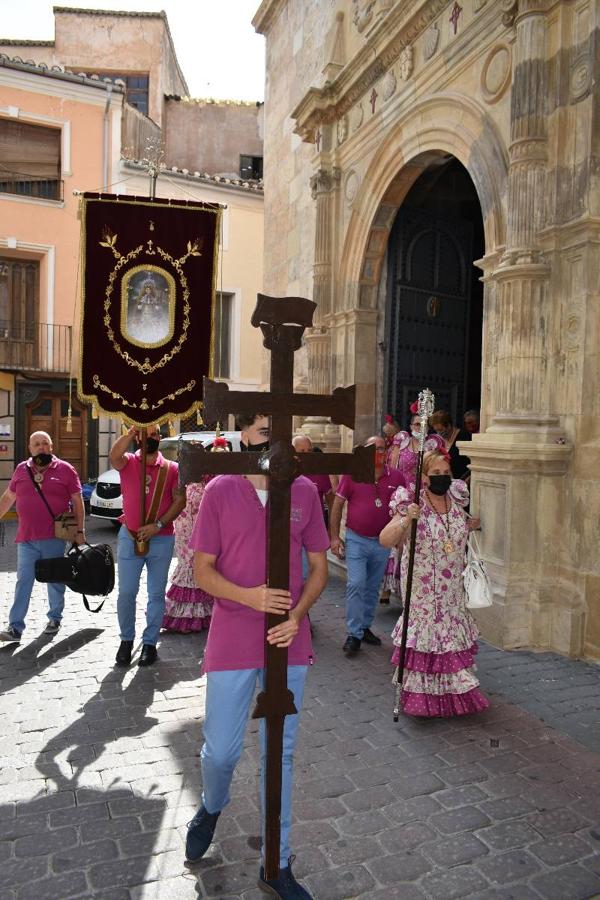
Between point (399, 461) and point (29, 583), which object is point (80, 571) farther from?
point (399, 461)

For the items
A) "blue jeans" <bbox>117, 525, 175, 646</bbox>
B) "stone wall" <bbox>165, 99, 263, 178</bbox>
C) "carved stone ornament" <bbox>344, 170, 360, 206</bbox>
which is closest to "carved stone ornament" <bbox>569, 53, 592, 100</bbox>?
"carved stone ornament" <bbox>344, 170, 360, 206</bbox>

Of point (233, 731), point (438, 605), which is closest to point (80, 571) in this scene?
point (438, 605)

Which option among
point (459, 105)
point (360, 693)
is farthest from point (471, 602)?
point (459, 105)

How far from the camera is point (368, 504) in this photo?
225 inches

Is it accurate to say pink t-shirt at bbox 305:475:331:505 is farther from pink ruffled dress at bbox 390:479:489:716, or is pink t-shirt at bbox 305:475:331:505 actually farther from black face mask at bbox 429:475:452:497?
black face mask at bbox 429:475:452:497

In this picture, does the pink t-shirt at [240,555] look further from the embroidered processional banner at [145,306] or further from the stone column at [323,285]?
the stone column at [323,285]

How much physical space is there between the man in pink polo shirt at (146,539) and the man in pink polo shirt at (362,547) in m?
1.34

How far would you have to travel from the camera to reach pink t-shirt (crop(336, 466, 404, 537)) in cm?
572

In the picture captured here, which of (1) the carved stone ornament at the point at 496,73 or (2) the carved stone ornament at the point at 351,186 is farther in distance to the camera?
(2) the carved stone ornament at the point at 351,186

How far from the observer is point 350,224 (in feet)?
29.9

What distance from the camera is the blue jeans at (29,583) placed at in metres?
5.84

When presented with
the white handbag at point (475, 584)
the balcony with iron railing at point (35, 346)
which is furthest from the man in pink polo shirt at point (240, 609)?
the balcony with iron railing at point (35, 346)

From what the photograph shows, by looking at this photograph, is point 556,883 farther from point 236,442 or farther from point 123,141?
point 123,141

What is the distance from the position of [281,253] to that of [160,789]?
387 inches
